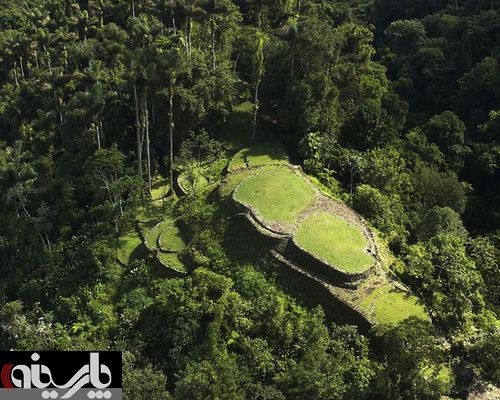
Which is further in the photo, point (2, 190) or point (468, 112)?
point (468, 112)

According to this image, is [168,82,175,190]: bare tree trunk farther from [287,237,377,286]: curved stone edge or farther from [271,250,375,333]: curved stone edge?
[287,237,377,286]: curved stone edge

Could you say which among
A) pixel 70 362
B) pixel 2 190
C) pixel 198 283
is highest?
pixel 70 362

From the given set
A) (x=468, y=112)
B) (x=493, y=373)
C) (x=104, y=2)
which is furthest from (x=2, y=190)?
(x=468, y=112)

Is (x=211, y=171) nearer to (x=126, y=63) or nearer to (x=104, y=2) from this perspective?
(x=126, y=63)

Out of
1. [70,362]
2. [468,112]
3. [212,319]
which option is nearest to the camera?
[70,362]

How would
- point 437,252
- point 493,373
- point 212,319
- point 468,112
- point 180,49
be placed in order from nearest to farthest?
point 493,373, point 212,319, point 437,252, point 180,49, point 468,112

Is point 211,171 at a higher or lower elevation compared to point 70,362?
lower

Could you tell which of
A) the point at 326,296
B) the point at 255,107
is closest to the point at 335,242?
the point at 326,296
